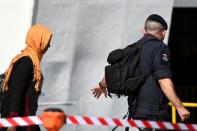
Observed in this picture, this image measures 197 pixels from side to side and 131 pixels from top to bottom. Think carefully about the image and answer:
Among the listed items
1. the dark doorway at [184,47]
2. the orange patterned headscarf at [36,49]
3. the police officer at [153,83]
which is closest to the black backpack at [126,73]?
the police officer at [153,83]

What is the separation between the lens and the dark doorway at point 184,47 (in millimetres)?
13836

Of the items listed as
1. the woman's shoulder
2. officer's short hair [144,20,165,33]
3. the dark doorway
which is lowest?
the dark doorway

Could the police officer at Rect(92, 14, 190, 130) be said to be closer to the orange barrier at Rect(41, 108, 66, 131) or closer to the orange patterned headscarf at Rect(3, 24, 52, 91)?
the orange patterned headscarf at Rect(3, 24, 52, 91)

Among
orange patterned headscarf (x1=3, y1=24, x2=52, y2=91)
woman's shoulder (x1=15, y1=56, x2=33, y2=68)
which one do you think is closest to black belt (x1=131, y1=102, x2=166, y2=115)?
orange patterned headscarf (x1=3, y1=24, x2=52, y2=91)

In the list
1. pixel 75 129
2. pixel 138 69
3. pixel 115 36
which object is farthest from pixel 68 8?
pixel 138 69

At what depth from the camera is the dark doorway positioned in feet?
45.4

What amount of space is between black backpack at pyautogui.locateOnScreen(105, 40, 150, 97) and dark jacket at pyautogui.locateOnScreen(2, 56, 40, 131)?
2.44 ft

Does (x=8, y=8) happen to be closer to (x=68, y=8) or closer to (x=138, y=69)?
(x=68, y=8)

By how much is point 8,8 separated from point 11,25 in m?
0.21

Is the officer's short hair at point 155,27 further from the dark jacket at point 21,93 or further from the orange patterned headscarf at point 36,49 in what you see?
the dark jacket at point 21,93

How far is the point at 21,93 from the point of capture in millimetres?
6109

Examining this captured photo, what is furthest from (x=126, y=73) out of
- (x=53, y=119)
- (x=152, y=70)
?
(x=53, y=119)

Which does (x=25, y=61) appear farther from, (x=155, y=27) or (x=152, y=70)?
(x=155, y=27)

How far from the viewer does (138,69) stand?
21.0 ft
